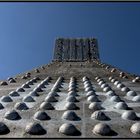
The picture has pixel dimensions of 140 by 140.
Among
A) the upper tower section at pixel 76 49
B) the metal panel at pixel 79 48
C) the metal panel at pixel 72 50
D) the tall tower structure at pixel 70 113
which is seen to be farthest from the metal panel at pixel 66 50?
the tall tower structure at pixel 70 113

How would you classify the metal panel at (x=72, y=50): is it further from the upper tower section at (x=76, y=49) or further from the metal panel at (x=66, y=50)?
the metal panel at (x=66, y=50)

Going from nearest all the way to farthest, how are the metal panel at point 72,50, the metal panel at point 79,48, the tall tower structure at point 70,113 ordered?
1. the tall tower structure at point 70,113
2. the metal panel at point 72,50
3. the metal panel at point 79,48

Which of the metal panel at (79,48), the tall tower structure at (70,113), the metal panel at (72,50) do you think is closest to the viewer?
the tall tower structure at (70,113)

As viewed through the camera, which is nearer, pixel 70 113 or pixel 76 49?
pixel 70 113

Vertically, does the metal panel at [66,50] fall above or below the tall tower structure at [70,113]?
below

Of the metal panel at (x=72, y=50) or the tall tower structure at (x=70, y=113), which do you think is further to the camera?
the metal panel at (x=72, y=50)

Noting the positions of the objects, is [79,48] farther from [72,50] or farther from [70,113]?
[70,113]

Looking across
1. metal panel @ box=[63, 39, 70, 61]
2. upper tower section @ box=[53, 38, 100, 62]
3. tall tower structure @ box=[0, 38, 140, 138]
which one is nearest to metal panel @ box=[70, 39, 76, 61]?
upper tower section @ box=[53, 38, 100, 62]

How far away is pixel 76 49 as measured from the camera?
22359 mm

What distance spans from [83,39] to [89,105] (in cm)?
1751

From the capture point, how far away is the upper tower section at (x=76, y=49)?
840 inches

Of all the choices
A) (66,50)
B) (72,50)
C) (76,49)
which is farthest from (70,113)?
(76,49)

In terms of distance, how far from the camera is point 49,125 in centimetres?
537

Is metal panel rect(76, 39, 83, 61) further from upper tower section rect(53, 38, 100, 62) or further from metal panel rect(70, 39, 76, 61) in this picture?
metal panel rect(70, 39, 76, 61)
